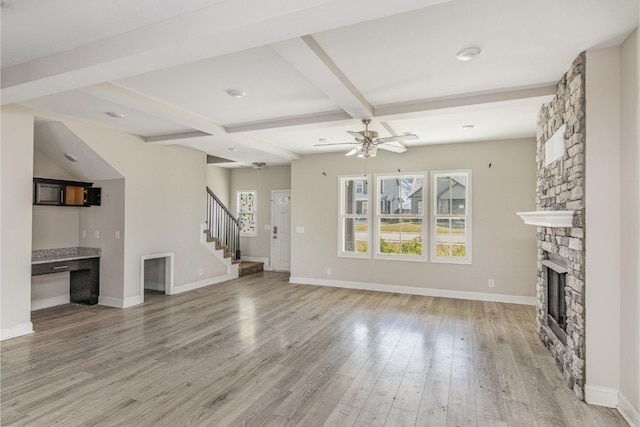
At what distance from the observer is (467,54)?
287cm

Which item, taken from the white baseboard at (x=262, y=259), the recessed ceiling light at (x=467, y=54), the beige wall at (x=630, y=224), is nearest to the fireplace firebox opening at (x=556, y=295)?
the beige wall at (x=630, y=224)

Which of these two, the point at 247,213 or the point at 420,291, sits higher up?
the point at 247,213

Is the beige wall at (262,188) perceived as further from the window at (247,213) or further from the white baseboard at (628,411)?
the white baseboard at (628,411)

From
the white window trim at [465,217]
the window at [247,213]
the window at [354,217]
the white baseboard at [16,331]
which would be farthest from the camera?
the window at [247,213]

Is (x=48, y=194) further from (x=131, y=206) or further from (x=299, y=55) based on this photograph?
(x=299, y=55)

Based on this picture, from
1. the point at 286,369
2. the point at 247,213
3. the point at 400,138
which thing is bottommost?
the point at 286,369

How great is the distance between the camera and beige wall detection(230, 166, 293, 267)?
9.32 metres

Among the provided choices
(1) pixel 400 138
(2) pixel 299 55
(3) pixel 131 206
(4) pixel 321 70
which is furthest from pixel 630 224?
(3) pixel 131 206

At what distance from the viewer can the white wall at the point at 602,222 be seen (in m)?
2.75

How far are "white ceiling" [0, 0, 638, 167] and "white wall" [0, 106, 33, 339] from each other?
16.0 inches

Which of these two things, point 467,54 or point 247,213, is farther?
point 247,213

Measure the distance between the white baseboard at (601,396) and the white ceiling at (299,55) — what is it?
275 cm

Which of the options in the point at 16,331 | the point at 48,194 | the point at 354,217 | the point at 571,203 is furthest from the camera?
the point at 354,217

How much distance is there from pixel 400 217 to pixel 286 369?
4.25 m
